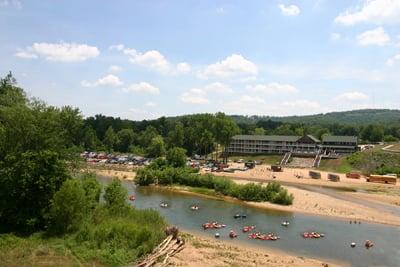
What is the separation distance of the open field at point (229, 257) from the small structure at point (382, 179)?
233 feet

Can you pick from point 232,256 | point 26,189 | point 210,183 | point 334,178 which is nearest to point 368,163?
point 334,178

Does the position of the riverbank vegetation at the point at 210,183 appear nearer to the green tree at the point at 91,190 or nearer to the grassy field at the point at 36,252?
the green tree at the point at 91,190

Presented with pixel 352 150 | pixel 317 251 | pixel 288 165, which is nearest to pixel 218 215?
pixel 317 251

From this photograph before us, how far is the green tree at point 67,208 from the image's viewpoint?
147 ft

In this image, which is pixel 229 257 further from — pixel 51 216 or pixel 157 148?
pixel 157 148

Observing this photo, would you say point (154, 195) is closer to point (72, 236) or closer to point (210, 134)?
point (72, 236)

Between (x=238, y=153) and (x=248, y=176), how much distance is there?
5023 cm

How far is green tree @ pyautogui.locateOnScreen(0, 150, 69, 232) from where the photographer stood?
45500mm

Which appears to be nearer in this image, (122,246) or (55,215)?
(122,246)

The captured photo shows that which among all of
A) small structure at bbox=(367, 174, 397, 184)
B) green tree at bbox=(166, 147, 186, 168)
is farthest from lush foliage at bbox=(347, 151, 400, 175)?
green tree at bbox=(166, 147, 186, 168)

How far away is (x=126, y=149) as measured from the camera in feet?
609

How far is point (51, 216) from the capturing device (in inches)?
1817

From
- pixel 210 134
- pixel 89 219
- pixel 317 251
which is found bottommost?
pixel 317 251

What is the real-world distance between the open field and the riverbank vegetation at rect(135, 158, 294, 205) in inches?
1195
